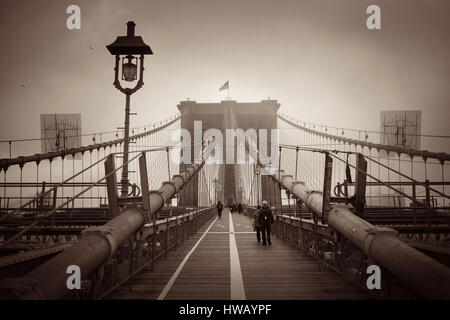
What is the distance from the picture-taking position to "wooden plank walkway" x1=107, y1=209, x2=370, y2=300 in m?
4.93

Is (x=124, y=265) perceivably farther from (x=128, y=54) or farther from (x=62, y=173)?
(x=62, y=173)

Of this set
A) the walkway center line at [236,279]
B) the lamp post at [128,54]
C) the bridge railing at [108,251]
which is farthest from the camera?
the lamp post at [128,54]

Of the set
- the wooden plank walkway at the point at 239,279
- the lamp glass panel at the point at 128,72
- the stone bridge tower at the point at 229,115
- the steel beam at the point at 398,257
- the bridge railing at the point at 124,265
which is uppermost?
the stone bridge tower at the point at 229,115

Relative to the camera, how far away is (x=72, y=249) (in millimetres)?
3287

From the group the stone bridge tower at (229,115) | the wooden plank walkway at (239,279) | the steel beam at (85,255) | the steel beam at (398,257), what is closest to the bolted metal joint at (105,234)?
the steel beam at (85,255)

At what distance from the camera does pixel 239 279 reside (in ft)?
19.5

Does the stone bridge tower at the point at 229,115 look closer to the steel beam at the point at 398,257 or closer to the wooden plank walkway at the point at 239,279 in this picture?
the wooden plank walkway at the point at 239,279

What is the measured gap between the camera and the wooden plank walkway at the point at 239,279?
4.93m

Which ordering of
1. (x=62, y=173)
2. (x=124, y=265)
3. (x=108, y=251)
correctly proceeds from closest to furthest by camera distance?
1. (x=108, y=251)
2. (x=124, y=265)
3. (x=62, y=173)

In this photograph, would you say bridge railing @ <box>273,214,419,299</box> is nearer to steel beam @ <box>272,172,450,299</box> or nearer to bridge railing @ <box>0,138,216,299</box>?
steel beam @ <box>272,172,450,299</box>

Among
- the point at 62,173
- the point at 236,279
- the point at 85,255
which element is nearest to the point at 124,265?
the point at 236,279

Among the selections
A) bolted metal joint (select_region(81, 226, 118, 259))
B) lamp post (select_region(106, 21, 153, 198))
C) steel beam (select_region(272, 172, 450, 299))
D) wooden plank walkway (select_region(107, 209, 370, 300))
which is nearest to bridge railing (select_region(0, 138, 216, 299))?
bolted metal joint (select_region(81, 226, 118, 259))

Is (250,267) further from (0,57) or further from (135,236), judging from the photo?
(0,57)

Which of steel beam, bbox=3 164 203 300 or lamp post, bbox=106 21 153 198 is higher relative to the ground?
lamp post, bbox=106 21 153 198
